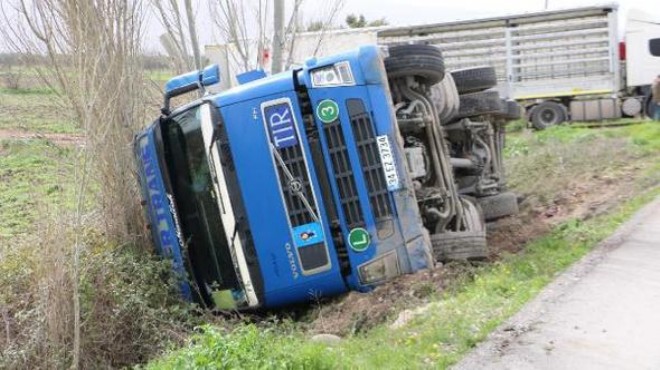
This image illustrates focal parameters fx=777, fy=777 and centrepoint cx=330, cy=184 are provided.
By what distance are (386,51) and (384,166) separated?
104 cm

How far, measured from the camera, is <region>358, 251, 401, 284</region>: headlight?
19.8ft

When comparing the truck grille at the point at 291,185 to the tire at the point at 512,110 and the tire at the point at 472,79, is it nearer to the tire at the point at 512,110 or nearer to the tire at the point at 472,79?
the tire at the point at 472,79

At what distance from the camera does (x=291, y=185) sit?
6016 millimetres

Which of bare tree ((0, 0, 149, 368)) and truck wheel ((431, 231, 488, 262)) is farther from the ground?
bare tree ((0, 0, 149, 368))

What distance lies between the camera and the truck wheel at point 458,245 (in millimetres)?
6430

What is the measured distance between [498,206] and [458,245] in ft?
7.67

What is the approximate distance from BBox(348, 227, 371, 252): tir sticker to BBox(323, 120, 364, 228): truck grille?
5 centimetres

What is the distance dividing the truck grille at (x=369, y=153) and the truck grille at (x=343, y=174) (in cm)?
11

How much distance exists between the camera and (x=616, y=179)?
1002cm

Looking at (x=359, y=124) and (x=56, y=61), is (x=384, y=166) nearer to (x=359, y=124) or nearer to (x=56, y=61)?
(x=359, y=124)

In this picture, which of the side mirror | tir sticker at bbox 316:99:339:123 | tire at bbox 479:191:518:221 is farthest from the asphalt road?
the side mirror

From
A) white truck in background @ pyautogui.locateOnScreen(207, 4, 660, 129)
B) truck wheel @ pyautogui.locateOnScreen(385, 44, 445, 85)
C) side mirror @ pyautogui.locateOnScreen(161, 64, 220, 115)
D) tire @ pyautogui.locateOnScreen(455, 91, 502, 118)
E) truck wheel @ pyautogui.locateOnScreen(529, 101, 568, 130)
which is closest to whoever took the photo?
truck wheel @ pyautogui.locateOnScreen(385, 44, 445, 85)

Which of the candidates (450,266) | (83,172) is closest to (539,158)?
(450,266)

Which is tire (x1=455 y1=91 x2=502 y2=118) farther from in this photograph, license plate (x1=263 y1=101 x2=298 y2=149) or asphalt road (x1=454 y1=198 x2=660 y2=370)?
license plate (x1=263 y1=101 x2=298 y2=149)
